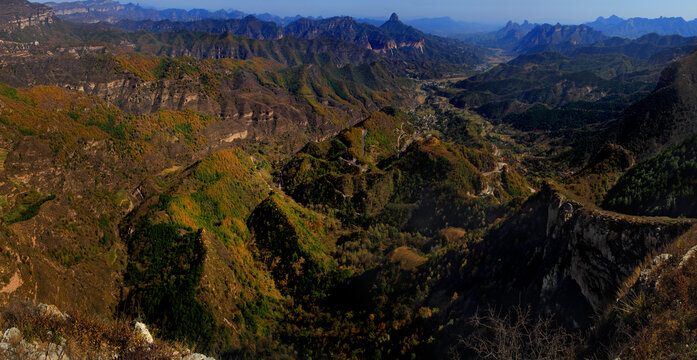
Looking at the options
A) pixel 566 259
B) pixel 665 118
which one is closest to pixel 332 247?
pixel 566 259

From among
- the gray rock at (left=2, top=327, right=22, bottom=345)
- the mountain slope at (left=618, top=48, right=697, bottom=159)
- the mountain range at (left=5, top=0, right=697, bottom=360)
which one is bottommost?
the mountain range at (left=5, top=0, right=697, bottom=360)

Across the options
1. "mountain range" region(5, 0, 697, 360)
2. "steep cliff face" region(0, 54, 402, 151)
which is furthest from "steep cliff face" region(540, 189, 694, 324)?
"steep cliff face" region(0, 54, 402, 151)

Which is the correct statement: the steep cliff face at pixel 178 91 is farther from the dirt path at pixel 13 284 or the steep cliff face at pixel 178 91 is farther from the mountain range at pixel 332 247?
the dirt path at pixel 13 284

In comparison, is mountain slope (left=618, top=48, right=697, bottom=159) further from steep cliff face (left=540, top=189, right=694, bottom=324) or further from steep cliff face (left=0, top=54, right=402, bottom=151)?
steep cliff face (left=0, top=54, right=402, bottom=151)

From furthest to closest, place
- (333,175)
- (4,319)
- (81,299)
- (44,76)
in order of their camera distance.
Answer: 1. (44,76)
2. (333,175)
3. (81,299)
4. (4,319)

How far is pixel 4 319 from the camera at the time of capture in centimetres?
1639

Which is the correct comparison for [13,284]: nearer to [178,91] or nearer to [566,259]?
[566,259]

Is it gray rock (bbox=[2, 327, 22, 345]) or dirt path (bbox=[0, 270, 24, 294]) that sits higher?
gray rock (bbox=[2, 327, 22, 345])

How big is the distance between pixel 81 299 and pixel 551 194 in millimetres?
57205

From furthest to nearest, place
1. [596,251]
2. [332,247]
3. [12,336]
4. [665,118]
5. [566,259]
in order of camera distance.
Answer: [665,118] → [332,247] → [566,259] → [596,251] → [12,336]

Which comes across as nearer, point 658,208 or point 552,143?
point 658,208

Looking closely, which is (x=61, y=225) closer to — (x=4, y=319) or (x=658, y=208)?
(x=4, y=319)

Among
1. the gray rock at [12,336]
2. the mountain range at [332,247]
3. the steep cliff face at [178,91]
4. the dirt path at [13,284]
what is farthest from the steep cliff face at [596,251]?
the steep cliff face at [178,91]

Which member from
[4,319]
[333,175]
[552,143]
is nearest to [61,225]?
[4,319]
